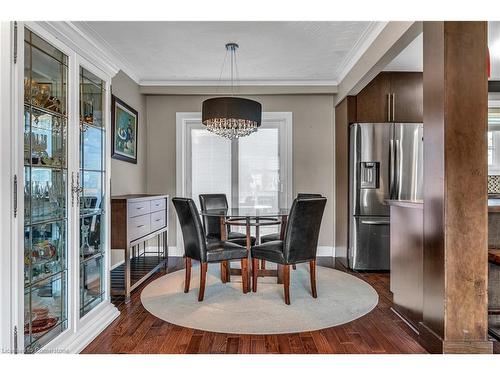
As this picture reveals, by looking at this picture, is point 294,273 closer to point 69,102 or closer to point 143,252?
point 143,252

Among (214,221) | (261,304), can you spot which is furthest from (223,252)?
(214,221)

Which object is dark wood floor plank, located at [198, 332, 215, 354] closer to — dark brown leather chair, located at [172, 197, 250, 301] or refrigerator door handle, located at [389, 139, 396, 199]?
dark brown leather chair, located at [172, 197, 250, 301]

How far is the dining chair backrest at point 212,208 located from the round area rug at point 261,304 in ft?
1.87

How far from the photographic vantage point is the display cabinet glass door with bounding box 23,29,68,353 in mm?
1710

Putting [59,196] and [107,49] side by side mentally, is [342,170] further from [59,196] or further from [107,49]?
[59,196]

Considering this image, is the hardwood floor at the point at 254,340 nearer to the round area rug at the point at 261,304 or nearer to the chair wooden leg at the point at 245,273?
the round area rug at the point at 261,304

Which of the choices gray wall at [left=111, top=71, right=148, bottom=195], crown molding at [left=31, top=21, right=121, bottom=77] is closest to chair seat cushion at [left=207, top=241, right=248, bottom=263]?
gray wall at [left=111, top=71, right=148, bottom=195]

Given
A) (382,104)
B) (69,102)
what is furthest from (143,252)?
(382,104)

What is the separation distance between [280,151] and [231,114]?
5.82 feet

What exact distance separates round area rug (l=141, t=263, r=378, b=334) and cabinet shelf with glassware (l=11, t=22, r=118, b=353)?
568mm

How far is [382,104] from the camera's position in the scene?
3959mm

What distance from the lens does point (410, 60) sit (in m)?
3.58
